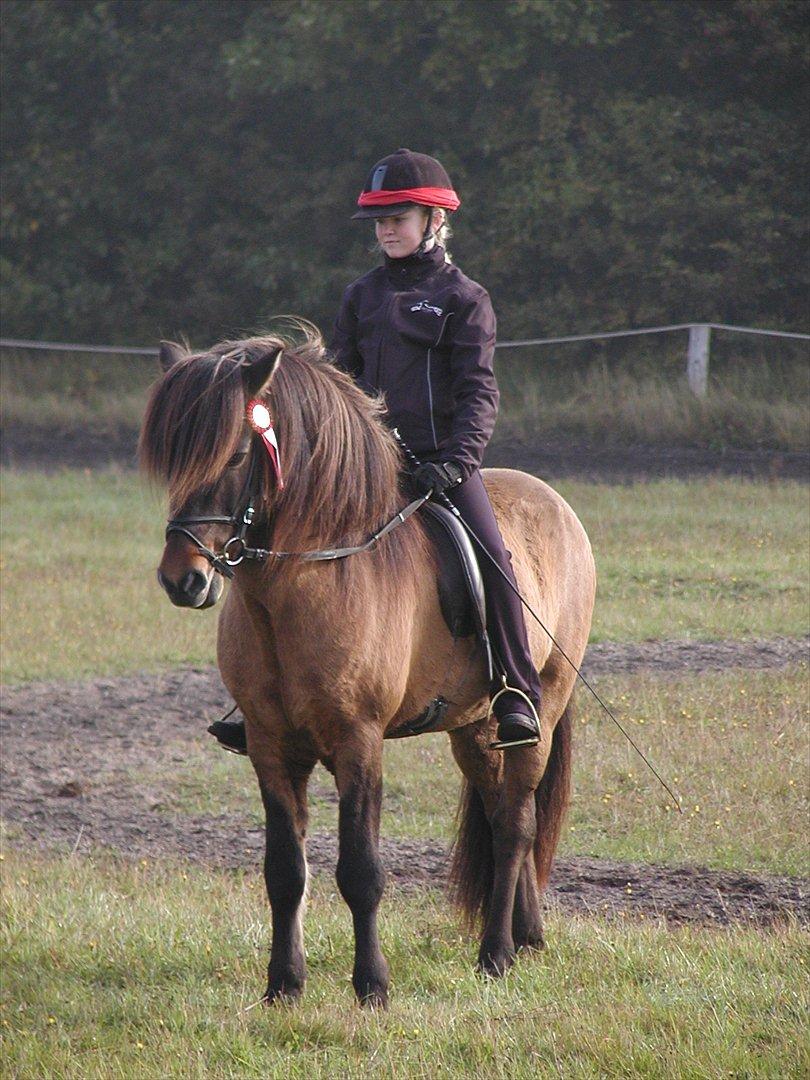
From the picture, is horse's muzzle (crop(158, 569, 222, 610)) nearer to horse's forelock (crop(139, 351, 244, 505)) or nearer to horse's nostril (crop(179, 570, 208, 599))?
horse's nostril (crop(179, 570, 208, 599))

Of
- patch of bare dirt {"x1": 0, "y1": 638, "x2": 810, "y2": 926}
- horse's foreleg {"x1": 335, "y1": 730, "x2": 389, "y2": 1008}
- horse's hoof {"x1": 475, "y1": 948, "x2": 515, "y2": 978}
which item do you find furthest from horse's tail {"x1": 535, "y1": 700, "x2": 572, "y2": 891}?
horse's foreleg {"x1": 335, "y1": 730, "x2": 389, "y2": 1008}

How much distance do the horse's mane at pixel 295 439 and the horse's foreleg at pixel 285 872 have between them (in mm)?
792

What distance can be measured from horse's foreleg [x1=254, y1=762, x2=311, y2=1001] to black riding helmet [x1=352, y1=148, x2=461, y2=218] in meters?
1.88

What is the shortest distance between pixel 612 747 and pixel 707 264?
13.4 metres

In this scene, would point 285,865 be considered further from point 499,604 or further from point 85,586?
point 85,586

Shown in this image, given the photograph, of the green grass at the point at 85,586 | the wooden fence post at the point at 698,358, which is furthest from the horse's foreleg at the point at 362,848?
the wooden fence post at the point at 698,358

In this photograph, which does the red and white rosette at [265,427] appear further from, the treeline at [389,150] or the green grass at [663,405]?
the treeline at [389,150]

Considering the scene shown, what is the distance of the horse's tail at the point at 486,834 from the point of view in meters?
5.56

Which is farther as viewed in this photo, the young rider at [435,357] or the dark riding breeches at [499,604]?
the dark riding breeches at [499,604]

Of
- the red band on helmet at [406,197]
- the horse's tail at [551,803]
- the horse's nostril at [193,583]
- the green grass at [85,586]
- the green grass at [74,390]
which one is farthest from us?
the green grass at [74,390]

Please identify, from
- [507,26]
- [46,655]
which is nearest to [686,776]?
[46,655]

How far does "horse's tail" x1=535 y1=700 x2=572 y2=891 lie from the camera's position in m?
5.72

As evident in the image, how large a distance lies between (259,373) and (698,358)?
14285 mm

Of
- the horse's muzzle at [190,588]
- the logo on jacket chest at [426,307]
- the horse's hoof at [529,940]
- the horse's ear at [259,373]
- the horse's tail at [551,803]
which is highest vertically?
the logo on jacket chest at [426,307]
